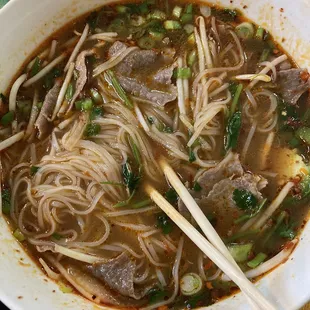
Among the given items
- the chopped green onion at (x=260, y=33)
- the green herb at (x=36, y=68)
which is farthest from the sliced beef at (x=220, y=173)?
the green herb at (x=36, y=68)

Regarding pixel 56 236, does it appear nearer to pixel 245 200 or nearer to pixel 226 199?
pixel 226 199

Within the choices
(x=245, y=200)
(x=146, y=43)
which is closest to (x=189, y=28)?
(x=146, y=43)

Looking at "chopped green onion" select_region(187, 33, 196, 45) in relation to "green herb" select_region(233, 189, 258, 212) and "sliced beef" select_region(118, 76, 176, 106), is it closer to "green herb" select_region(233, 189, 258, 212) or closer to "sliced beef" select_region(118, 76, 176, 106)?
"sliced beef" select_region(118, 76, 176, 106)

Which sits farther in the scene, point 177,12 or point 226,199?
point 177,12

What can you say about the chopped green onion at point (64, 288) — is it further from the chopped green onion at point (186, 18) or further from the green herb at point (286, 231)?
the chopped green onion at point (186, 18)

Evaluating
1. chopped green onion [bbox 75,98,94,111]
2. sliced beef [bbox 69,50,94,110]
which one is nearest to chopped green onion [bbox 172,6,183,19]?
sliced beef [bbox 69,50,94,110]

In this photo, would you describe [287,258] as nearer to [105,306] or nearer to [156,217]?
[156,217]

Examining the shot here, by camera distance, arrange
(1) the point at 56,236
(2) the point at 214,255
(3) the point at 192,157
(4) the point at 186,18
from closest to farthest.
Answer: (2) the point at 214,255
(1) the point at 56,236
(3) the point at 192,157
(4) the point at 186,18
